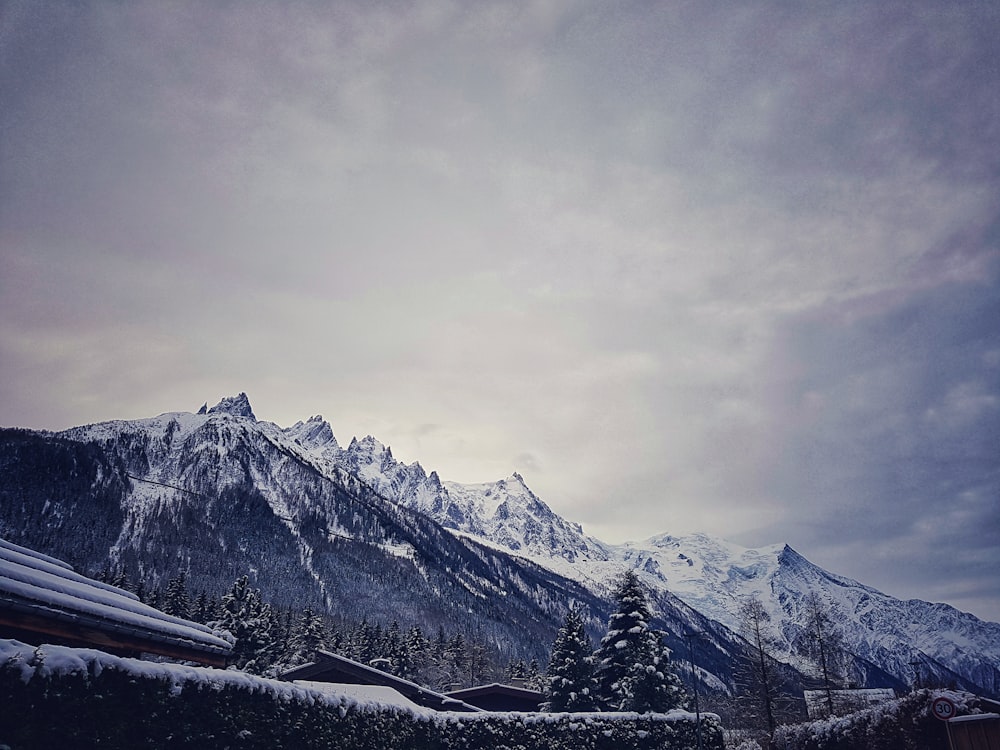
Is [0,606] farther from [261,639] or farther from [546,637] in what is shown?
[546,637]

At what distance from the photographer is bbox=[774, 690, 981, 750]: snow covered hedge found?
23.0 meters

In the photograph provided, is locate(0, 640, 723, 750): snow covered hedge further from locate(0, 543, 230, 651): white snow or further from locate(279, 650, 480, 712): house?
locate(279, 650, 480, 712): house

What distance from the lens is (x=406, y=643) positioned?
64.2m

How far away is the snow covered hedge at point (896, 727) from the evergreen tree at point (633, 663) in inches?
385

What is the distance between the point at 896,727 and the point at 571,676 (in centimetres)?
2059

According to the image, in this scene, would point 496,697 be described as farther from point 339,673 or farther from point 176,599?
point 176,599

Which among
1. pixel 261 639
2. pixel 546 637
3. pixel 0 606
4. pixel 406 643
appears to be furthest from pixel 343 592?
pixel 0 606

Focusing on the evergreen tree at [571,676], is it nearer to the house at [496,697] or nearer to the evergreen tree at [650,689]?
the house at [496,697]

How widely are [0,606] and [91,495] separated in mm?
222724

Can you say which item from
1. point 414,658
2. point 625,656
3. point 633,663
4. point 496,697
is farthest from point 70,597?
point 414,658

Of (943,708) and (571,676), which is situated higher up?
(571,676)

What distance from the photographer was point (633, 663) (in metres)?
37.7

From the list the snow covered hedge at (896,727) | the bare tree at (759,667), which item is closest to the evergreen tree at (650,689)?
the bare tree at (759,667)

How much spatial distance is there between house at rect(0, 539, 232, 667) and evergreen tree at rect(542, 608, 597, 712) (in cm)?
3025
